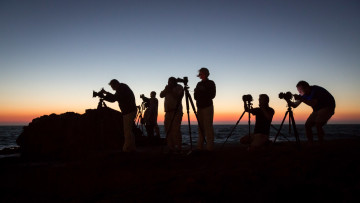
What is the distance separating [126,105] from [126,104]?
0.03 m

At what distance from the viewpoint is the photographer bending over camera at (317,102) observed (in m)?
6.36

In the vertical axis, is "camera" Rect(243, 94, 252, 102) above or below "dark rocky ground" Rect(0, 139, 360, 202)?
above

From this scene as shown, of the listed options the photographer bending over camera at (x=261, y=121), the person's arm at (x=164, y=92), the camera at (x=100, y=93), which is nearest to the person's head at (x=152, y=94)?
the camera at (x=100, y=93)

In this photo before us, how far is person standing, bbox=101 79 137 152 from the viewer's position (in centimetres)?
696

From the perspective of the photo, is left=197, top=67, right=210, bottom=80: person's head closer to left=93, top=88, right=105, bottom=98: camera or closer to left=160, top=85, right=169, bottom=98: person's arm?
left=160, top=85, right=169, bottom=98: person's arm

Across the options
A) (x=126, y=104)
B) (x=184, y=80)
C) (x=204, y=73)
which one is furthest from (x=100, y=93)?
(x=204, y=73)

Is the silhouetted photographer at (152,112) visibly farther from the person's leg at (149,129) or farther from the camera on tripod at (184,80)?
the camera on tripod at (184,80)

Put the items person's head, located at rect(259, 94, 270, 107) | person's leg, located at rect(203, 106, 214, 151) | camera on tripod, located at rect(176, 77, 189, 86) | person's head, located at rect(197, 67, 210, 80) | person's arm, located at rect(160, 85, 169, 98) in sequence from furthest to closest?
person's arm, located at rect(160, 85, 169, 98) < person's head, located at rect(259, 94, 270, 107) < person's head, located at rect(197, 67, 210, 80) < person's leg, located at rect(203, 106, 214, 151) < camera on tripod, located at rect(176, 77, 189, 86)

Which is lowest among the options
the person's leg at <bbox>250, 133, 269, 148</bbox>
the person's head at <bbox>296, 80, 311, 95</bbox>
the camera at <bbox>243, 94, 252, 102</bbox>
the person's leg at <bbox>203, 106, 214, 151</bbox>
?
the person's leg at <bbox>250, 133, 269, 148</bbox>

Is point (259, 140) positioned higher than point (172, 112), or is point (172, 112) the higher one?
point (172, 112)

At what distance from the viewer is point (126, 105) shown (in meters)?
6.97

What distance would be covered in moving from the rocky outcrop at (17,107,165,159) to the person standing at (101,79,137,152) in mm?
2996

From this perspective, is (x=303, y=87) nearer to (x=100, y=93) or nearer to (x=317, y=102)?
(x=317, y=102)

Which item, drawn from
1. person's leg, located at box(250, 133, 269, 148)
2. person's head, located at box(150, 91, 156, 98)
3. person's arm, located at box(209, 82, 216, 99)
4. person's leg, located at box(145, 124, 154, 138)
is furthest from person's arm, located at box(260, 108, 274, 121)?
person's leg, located at box(145, 124, 154, 138)
